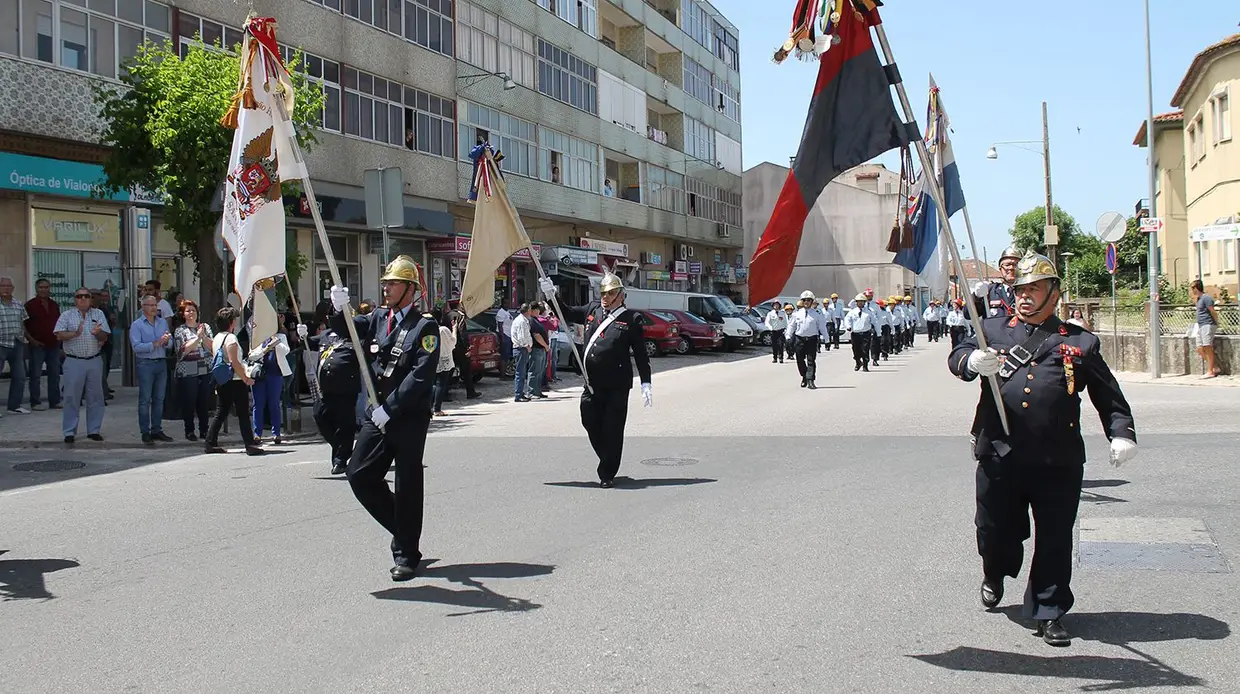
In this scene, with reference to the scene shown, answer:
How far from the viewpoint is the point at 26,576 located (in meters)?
6.63

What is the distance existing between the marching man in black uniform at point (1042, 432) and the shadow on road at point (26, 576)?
16.4ft

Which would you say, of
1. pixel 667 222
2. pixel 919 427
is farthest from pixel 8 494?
pixel 667 222

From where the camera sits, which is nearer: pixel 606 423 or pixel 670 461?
pixel 606 423

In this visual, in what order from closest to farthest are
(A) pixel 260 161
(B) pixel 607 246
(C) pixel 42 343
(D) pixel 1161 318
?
(A) pixel 260 161, (C) pixel 42 343, (D) pixel 1161 318, (B) pixel 607 246

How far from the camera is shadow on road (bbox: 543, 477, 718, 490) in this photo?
9.56 m

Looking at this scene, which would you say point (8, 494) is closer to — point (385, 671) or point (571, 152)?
point (385, 671)

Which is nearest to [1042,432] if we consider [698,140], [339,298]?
[339,298]

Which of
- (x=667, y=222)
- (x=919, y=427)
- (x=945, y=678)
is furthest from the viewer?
(x=667, y=222)

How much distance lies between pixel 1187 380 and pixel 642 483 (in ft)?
47.4

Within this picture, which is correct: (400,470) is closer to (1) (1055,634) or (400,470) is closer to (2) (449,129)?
(1) (1055,634)

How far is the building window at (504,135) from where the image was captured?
34.2 metres

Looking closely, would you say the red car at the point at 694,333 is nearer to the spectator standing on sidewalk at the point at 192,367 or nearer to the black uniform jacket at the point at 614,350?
the spectator standing on sidewalk at the point at 192,367

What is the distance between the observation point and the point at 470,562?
6.76m

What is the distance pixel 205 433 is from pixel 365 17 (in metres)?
18.3
